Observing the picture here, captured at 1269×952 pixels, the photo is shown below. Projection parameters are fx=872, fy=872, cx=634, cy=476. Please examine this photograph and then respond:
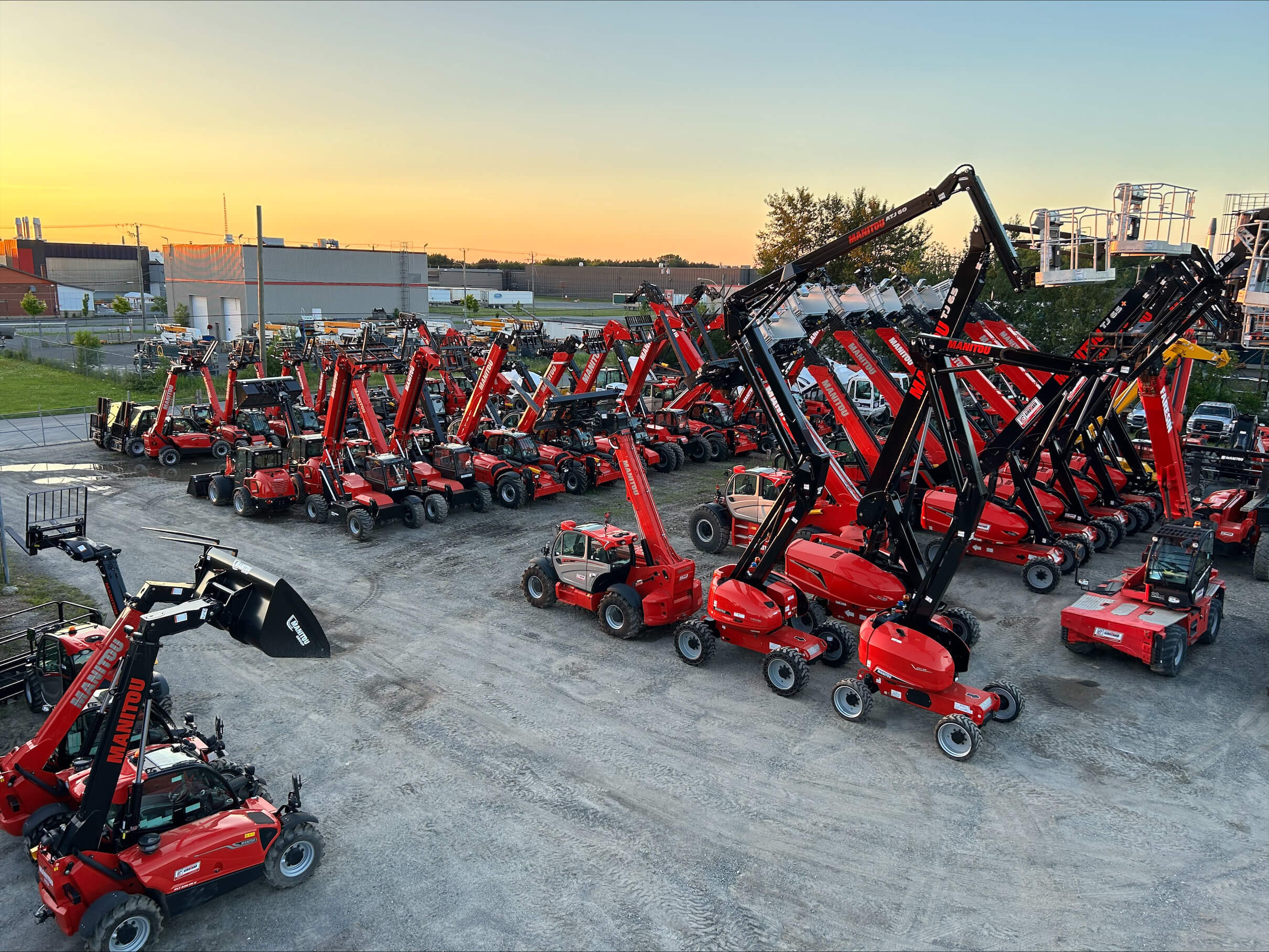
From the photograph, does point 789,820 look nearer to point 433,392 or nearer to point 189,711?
point 189,711

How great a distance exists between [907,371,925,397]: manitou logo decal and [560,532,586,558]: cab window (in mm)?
6089

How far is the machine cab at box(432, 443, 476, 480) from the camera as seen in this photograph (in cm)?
2316

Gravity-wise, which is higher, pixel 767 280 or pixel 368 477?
pixel 767 280

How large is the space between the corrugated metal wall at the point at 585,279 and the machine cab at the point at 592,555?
8391cm

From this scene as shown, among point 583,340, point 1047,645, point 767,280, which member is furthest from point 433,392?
point 1047,645

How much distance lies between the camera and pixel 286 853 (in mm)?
8508

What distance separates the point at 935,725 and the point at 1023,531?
26.9 feet

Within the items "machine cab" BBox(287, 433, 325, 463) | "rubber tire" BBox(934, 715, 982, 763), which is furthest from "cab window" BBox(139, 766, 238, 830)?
"machine cab" BBox(287, 433, 325, 463)

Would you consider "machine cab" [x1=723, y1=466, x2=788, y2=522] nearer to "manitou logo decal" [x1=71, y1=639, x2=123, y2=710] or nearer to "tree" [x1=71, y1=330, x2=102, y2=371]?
"manitou logo decal" [x1=71, y1=639, x2=123, y2=710]

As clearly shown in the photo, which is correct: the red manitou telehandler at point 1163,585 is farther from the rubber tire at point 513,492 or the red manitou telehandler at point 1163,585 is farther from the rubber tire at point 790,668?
the rubber tire at point 513,492

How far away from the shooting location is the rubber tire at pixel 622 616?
14.7 m

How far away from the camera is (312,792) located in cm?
1029

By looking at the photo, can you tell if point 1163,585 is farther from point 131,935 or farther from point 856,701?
point 131,935

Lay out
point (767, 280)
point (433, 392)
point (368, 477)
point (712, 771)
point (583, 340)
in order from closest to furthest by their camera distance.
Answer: point (712, 771)
point (767, 280)
point (368, 477)
point (583, 340)
point (433, 392)
